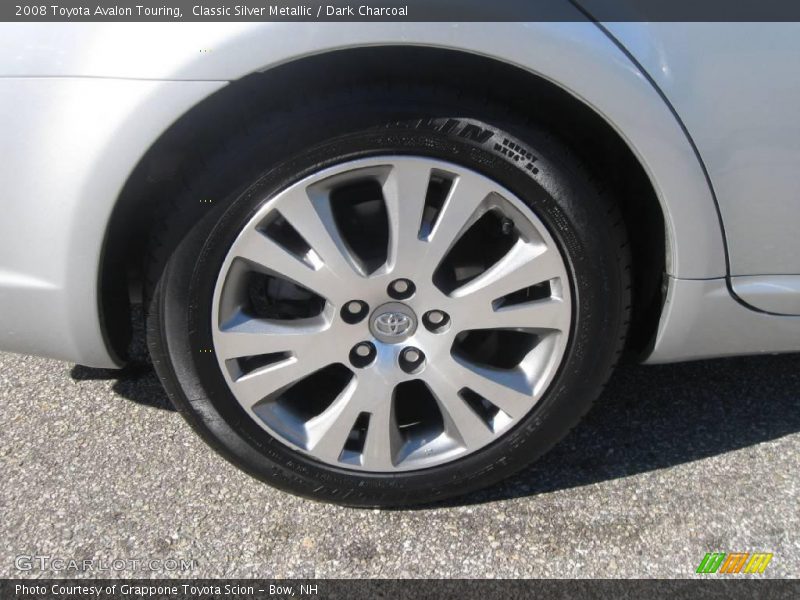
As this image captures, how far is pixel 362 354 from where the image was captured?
1.85 metres

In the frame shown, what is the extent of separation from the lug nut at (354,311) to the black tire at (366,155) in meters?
0.29

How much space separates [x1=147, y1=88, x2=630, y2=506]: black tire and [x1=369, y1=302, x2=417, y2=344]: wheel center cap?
34cm

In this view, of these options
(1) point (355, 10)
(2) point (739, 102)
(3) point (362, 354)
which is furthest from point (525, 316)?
(1) point (355, 10)

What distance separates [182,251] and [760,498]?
1.52 m

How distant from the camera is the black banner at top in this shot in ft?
5.05

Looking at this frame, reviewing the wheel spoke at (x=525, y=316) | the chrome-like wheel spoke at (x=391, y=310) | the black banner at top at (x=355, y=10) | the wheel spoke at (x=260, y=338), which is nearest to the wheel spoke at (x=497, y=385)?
the chrome-like wheel spoke at (x=391, y=310)

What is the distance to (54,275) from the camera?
171 cm

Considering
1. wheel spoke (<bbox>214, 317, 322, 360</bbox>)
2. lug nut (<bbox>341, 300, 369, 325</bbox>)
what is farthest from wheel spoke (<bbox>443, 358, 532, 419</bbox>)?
wheel spoke (<bbox>214, 317, 322, 360</bbox>)

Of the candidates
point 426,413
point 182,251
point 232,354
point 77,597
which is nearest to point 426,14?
point 182,251

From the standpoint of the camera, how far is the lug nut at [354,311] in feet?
5.86

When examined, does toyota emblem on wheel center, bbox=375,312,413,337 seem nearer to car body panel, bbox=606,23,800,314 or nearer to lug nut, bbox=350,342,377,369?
lug nut, bbox=350,342,377,369

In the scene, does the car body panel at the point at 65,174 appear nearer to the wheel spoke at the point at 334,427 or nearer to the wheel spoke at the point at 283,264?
the wheel spoke at the point at 283,264

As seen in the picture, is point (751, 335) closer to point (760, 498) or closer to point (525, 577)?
point (760, 498)

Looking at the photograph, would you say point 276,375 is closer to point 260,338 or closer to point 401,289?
point 260,338
